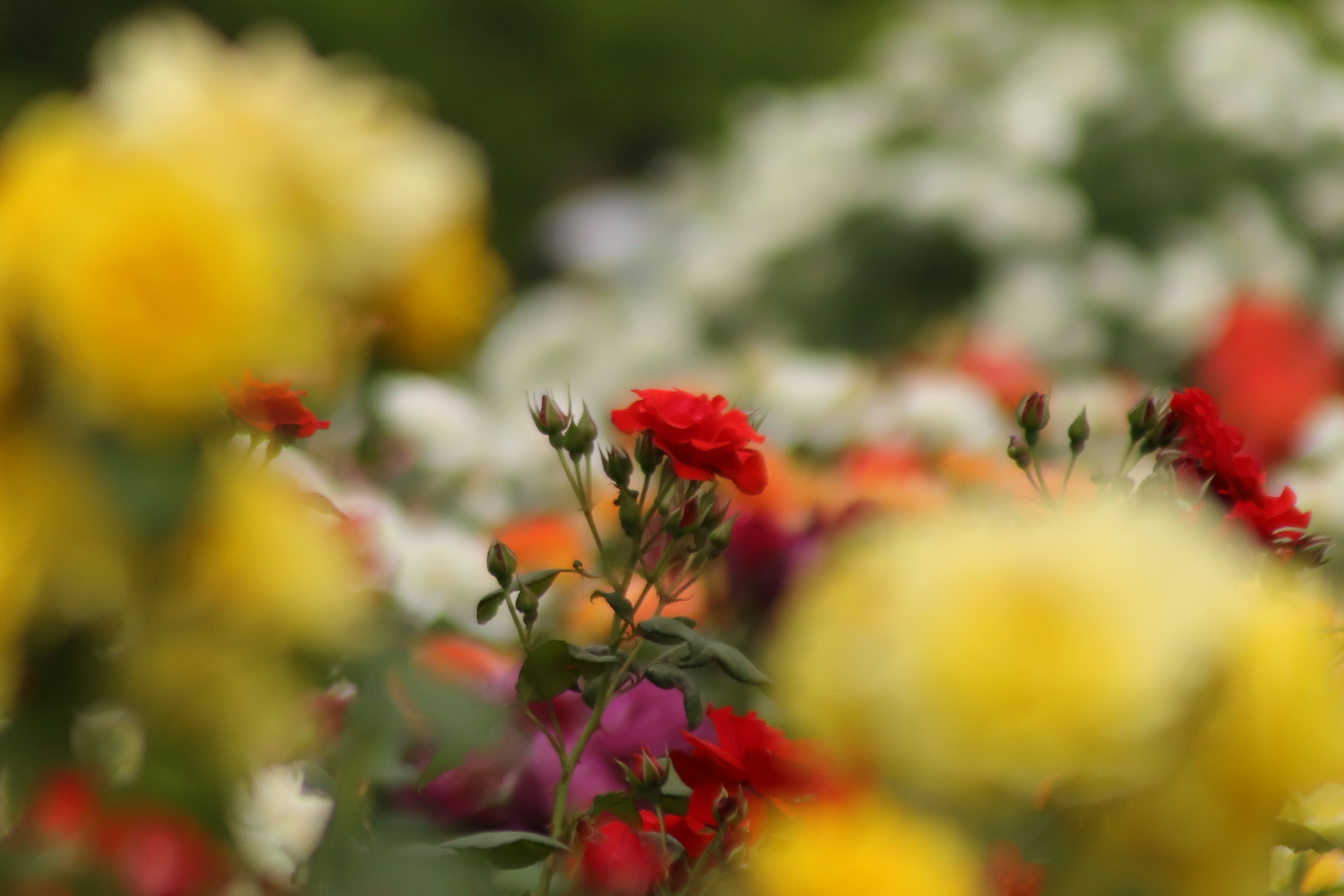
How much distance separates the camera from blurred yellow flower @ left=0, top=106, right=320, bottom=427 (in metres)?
0.35

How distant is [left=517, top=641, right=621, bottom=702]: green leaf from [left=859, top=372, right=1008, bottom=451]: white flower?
1099 millimetres

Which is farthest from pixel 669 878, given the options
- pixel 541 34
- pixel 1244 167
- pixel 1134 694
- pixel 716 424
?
pixel 541 34

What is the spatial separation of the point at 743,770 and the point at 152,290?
0.27 meters

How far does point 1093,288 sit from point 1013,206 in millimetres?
230

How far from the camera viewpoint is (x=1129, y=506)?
1.50 feet

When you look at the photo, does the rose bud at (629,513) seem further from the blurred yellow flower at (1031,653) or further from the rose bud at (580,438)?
the blurred yellow flower at (1031,653)

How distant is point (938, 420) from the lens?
1.61 metres

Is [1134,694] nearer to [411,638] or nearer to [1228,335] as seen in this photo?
[411,638]

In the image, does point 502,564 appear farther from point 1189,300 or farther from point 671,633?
Result: point 1189,300

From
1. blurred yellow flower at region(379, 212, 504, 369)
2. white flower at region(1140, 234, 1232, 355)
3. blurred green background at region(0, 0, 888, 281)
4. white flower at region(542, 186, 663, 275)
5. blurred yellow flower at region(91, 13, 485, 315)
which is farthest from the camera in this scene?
blurred green background at region(0, 0, 888, 281)

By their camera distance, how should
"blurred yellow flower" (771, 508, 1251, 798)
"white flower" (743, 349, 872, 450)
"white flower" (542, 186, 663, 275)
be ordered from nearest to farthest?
"blurred yellow flower" (771, 508, 1251, 798), "white flower" (743, 349, 872, 450), "white flower" (542, 186, 663, 275)

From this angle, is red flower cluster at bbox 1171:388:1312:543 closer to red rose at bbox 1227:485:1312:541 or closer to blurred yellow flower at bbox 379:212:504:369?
red rose at bbox 1227:485:1312:541

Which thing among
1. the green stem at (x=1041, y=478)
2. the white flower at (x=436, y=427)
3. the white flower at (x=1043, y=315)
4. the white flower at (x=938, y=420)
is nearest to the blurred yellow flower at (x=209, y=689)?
the green stem at (x=1041, y=478)

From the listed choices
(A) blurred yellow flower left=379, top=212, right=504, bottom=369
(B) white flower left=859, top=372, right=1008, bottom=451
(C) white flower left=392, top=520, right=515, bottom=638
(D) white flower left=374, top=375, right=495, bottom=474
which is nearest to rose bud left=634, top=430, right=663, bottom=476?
(C) white flower left=392, top=520, right=515, bottom=638
